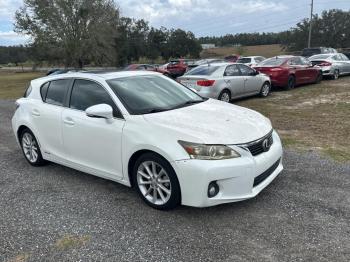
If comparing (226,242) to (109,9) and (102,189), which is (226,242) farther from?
(109,9)

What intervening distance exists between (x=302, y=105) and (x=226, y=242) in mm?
8839

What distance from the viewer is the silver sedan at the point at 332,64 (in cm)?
1827

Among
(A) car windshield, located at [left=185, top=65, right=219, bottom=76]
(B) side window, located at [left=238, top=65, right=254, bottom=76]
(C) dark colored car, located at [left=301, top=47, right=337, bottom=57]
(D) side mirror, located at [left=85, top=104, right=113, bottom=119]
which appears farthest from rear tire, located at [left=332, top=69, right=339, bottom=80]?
(D) side mirror, located at [left=85, top=104, right=113, bottom=119]

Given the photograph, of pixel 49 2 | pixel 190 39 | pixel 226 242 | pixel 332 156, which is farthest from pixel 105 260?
pixel 190 39

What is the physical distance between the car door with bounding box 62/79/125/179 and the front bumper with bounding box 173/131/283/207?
977 mm

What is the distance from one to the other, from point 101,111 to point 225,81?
7823 mm

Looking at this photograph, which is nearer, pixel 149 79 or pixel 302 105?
pixel 149 79

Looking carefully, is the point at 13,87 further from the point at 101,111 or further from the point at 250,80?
the point at 101,111

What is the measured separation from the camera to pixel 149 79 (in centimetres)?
523

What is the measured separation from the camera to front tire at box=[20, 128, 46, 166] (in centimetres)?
582

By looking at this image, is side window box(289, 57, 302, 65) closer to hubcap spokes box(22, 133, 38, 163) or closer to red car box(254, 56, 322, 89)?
red car box(254, 56, 322, 89)

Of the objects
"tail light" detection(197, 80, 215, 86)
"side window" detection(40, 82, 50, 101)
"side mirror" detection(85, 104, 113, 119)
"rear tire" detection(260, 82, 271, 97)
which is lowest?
"rear tire" detection(260, 82, 271, 97)

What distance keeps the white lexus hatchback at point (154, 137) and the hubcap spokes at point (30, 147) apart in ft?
0.41

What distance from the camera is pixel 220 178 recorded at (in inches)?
147
